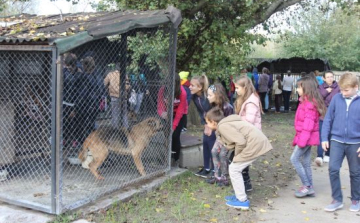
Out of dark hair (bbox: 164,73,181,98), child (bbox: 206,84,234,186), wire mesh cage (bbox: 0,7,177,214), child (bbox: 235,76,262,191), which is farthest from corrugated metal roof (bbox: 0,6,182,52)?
child (bbox: 235,76,262,191)

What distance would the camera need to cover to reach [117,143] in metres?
5.56

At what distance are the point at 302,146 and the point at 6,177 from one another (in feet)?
13.0

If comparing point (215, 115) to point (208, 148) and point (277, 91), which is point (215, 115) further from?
point (277, 91)

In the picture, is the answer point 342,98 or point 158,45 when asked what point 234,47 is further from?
point 342,98

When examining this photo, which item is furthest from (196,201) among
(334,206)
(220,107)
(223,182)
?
(334,206)

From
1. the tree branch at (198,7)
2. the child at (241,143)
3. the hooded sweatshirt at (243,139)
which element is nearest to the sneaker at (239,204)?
the child at (241,143)

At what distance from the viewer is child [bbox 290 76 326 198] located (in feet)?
16.7

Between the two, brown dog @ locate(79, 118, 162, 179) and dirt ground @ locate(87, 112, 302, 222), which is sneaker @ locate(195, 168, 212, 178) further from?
brown dog @ locate(79, 118, 162, 179)

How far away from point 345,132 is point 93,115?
340 cm

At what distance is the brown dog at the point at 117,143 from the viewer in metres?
5.45

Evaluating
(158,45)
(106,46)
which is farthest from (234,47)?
(106,46)

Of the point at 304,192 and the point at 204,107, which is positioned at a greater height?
the point at 204,107

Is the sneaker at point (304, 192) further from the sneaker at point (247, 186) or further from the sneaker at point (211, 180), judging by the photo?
the sneaker at point (211, 180)

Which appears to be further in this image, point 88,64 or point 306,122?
point 88,64
